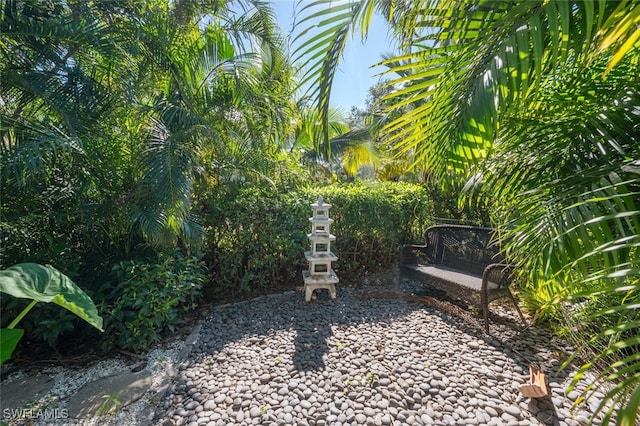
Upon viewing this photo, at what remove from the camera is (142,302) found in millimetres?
2607

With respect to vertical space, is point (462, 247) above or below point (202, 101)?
below

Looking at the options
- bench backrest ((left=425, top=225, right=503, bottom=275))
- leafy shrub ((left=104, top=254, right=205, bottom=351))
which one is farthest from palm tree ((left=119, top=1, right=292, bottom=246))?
bench backrest ((left=425, top=225, right=503, bottom=275))

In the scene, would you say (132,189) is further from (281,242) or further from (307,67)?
(307,67)

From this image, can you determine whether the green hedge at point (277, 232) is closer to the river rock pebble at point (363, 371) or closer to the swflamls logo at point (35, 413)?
the river rock pebble at point (363, 371)

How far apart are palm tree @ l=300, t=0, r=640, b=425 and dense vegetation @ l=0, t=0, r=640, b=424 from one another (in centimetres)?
1

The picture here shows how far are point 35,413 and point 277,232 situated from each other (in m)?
2.60

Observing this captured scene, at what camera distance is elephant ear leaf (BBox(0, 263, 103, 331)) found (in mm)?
1109

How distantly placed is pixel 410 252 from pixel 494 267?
138 cm

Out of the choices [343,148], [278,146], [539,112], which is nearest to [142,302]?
[278,146]

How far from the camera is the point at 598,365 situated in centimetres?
218

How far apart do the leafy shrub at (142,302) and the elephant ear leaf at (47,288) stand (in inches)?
57.0

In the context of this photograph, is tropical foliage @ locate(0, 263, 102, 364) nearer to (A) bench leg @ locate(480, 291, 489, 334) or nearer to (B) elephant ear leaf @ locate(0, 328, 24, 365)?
(B) elephant ear leaf @ locate(0, 328, 24, 365)

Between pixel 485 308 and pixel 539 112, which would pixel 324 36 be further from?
pixel 485 308

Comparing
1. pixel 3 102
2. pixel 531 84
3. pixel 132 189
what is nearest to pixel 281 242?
pixel 132 189
